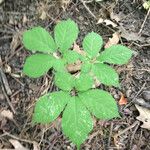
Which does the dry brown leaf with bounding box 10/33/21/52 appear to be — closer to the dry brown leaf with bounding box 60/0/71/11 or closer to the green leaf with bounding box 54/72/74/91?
the dry brown leaf with bounding box 60/0/71/11

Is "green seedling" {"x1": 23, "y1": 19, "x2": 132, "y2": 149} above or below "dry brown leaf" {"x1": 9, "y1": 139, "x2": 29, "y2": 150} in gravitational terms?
above

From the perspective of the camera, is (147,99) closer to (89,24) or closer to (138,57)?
(138,57)

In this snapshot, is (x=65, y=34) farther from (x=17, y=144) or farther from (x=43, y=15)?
(x=17, y=144)

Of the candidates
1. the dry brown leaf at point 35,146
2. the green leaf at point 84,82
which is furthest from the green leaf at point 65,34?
the dry brown leaf at point 35,146

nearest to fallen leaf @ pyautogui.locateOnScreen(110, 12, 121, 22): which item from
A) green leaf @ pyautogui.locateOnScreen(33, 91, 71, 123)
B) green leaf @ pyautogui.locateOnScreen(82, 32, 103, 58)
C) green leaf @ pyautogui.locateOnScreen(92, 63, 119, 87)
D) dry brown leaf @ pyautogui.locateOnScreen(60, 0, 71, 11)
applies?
dry brown leaf @ pyautogui.locateOnScreen(60, 0, 71, 11)

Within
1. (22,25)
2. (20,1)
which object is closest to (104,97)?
(22,25)
